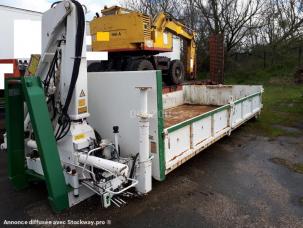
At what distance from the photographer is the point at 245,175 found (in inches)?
167

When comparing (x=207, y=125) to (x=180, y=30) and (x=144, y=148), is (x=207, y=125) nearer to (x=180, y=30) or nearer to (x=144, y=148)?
(x=144, y=148)

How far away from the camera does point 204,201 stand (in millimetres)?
3471

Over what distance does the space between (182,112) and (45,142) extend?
13.3 feet

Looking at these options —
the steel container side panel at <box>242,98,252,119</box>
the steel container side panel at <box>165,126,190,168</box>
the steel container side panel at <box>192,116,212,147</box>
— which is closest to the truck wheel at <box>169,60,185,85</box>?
the steel container side panel at <box>242,98,252,119</box>

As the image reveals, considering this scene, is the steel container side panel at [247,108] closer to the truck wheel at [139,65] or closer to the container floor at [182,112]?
the container floor at [182,112]

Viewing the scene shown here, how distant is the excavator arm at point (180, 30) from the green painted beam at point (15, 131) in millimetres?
5466

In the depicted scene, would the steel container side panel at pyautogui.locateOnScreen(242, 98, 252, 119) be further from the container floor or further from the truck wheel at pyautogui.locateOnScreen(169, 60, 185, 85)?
the truck wheel at pyautogui.locateOnScreen(169, 60, 185, 85)

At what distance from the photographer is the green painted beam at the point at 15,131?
11.2 ft

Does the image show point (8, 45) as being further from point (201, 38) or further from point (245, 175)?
point (201, 38)

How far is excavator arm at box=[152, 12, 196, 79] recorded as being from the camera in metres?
8.59

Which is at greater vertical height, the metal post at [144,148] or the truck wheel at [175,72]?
the truck wheel at [175,72]

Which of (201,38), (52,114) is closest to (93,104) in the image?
(52,114)

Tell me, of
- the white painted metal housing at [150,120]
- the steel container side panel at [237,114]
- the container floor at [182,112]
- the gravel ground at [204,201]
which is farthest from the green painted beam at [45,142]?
the steel container side panel at [237,114]

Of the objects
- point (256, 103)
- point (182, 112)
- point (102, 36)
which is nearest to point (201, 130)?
point (182, 112)
